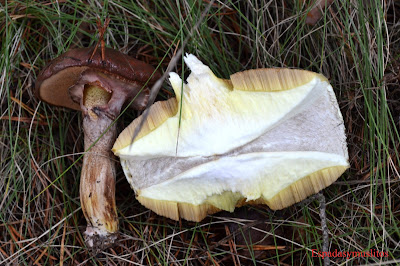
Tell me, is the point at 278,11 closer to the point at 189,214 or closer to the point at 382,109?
the point at 382,109

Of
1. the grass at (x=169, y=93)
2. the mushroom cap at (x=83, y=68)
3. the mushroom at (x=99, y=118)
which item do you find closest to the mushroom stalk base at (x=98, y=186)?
the mushroom at (x=99, y=118)

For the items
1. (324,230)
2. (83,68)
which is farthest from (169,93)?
(324,230)

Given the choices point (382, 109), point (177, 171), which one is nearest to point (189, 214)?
point (177, 171)

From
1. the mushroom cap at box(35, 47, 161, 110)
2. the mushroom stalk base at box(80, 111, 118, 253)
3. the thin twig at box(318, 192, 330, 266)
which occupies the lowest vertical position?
the thin twig at box(318, 192, 330, 266)

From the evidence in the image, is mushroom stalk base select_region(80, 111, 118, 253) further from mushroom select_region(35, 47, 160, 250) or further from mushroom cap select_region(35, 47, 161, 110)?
mushroom cap select_region(35, 47, 161, 110)

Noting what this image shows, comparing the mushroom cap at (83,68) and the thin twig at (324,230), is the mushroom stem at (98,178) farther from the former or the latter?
the thin twig at (324,230)

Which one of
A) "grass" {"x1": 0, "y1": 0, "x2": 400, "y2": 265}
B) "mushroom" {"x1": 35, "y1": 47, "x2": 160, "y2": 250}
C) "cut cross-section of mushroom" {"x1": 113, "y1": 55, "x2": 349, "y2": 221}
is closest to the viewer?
"cut cross-section of mushroom" {"x1": 113, "y1": 55, "x2": 349, "y2": 221}

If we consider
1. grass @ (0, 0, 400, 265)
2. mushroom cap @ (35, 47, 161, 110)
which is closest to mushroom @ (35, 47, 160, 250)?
mushroom cap @ (35, 47, 161, 110)
